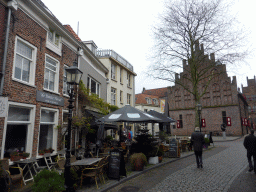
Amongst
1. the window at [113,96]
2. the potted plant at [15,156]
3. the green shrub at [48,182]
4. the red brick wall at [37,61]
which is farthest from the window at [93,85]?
the green shrub at [48,182]

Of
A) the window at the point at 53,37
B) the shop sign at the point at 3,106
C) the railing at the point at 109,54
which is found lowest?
the shop sign at the point at 3,106

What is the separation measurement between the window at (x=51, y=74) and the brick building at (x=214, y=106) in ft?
83.8

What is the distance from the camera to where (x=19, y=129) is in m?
7.63

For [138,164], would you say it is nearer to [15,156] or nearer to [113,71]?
[15,156]

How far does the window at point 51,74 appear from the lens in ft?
31.0

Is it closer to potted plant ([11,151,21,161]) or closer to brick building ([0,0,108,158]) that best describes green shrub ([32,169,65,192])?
brick building ([0,0,108,158])

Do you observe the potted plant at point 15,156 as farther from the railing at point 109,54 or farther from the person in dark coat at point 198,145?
the railing at point 109,54

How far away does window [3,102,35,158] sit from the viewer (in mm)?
7010

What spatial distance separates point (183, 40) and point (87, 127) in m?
13.6

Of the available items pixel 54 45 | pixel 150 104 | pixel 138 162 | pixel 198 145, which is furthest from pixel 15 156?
pixel 150 104

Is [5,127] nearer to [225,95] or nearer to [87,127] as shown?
[87,127]

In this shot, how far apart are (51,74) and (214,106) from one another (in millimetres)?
34371

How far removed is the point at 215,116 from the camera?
36.7 meters

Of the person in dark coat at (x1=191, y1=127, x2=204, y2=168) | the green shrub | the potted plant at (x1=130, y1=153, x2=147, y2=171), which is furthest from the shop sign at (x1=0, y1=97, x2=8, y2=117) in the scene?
the person in dark coat at (x1=191, y1=127, x2=204, y2=168)
